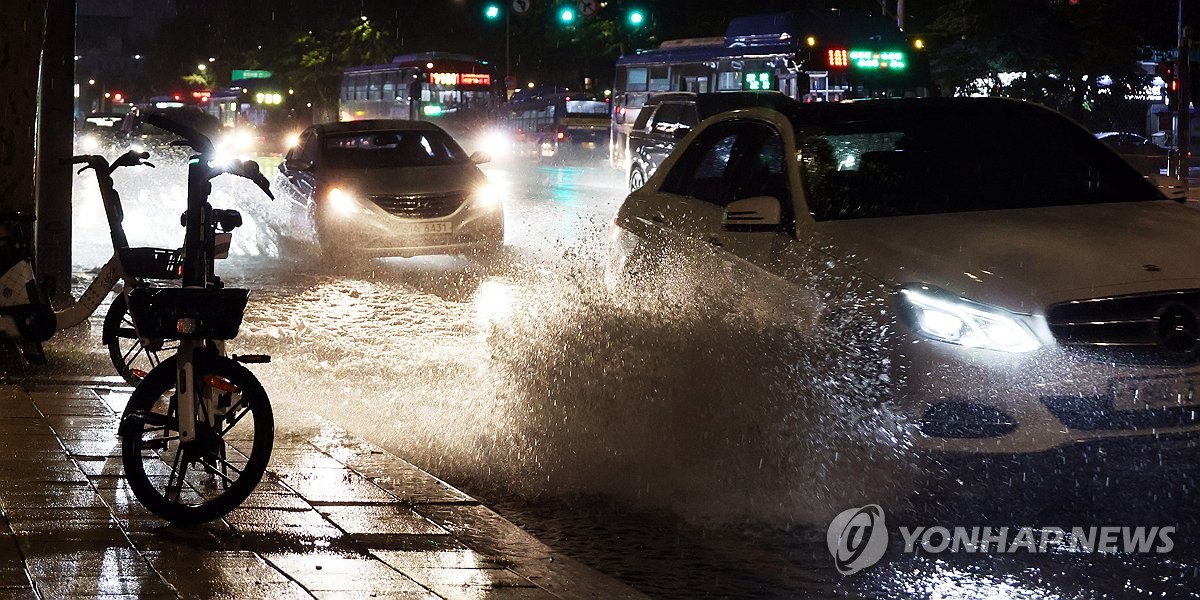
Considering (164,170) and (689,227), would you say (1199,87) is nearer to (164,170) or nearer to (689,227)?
(164,170)

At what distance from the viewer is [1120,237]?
5.89m

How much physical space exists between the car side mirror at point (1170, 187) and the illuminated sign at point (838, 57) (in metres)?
23.8

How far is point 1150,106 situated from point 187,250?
63.2m

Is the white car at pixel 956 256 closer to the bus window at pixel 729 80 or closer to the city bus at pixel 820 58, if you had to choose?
the city bus at pixel 820 58

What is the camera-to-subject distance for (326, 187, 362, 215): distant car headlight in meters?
15.6

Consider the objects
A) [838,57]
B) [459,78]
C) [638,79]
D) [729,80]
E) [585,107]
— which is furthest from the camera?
[459,78]

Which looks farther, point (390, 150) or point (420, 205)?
point (390, 150)

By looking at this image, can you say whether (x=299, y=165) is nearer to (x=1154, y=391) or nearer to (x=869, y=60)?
(x=1154, y=391)

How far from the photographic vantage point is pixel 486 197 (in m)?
16.4

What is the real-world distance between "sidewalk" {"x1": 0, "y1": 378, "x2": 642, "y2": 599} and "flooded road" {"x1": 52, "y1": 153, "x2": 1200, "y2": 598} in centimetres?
30

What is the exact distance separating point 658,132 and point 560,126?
65.7 feet

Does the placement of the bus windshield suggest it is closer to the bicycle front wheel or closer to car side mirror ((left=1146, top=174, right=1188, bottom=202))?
car side mirror ((left=1146, top=174, right=1188, bottom=202))

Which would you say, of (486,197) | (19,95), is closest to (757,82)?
(486,197)

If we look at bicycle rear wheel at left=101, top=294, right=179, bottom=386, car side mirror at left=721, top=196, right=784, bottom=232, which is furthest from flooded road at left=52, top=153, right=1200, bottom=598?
bicycle rear wheel at left=101, top=294, right=179, bottom=386
